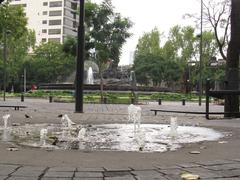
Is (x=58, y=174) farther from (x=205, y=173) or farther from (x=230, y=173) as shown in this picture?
(x=230, y=173)

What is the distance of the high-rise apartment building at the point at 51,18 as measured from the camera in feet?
424

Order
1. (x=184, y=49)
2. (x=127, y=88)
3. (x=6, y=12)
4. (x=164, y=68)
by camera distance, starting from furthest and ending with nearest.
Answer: (x=164, y=68) → (x=184, y=49) → (x=127, y=88) → (x=6, y=12)

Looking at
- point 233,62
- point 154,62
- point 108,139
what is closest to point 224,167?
point 108,139

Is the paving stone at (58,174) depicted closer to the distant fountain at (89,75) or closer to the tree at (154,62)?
the distant fountain at (89,75)

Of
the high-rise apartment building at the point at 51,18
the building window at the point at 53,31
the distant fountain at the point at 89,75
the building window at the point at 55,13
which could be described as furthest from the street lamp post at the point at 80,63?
the building window at the point at 55,13

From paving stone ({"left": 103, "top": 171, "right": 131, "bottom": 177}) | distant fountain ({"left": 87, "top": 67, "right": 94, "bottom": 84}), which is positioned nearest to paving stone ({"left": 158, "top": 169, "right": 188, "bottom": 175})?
paving stone ({"left": 103, "top": 171, "right": 131, "bottom": 177})

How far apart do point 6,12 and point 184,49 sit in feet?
170

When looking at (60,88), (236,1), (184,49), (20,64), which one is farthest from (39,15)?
(236,1)

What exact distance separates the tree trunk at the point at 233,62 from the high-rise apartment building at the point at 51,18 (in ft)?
372

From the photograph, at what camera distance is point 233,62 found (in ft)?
54.0

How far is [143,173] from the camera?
526cm

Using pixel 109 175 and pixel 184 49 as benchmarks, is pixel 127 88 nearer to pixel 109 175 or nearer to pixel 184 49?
pixel 184 49

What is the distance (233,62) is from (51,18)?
391 feet

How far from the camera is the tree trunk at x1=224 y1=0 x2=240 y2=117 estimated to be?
52.4 feet
